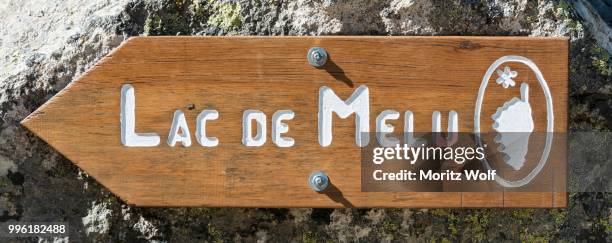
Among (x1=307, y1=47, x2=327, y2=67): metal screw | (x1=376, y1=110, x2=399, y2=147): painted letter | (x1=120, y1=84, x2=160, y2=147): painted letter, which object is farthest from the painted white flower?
(x1=120, y1=84, x2=160, y2=147): painted letter

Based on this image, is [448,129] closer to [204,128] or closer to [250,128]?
[250,128]

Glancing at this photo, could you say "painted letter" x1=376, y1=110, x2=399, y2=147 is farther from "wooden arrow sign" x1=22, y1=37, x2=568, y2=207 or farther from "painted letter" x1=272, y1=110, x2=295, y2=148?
"painted letter" x1=272, y1=110, x2=295, y2=148

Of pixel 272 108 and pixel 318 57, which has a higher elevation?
pixel 318 57

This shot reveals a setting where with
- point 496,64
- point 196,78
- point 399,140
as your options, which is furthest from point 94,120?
point 496,64

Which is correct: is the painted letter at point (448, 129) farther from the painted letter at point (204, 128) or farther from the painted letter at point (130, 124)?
the painted letter at point (130, 124)

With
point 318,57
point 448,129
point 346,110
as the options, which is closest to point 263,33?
point 318,57

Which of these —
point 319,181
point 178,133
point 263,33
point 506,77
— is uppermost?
point 263,33

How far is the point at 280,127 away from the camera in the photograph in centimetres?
193

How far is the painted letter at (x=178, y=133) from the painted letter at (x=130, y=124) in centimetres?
4

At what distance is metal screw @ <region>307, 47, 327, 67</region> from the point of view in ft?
6.28

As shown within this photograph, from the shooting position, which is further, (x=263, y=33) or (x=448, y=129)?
(x=263, y=33)

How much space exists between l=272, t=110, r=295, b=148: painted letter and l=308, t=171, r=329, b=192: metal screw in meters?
0.10

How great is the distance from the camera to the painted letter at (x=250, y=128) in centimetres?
193

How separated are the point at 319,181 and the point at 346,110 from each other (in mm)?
193
